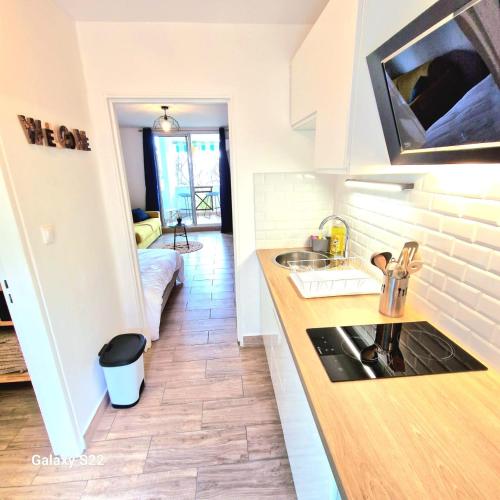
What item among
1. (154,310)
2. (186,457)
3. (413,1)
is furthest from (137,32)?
(186,457)

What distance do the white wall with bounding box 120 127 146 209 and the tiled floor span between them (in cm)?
510

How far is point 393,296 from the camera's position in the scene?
1.19 meters

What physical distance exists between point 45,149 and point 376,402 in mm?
1829

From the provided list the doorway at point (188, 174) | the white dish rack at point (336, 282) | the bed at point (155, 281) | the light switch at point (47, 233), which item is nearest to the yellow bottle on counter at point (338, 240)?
the white dish rack at point (336, 282)

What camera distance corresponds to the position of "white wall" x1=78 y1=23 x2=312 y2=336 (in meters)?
1.81

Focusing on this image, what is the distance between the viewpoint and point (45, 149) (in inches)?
56.7

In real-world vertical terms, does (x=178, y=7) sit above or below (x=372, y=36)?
above

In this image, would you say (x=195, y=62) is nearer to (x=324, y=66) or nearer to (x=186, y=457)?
(x=324, y=66)

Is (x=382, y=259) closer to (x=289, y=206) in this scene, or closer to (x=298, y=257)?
(x=298, y=257)

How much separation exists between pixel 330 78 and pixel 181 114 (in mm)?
4251

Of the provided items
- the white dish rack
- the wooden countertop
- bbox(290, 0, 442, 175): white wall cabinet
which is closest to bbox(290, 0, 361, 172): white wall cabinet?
bbox(290, 0, 442, 175): white wall cabinet

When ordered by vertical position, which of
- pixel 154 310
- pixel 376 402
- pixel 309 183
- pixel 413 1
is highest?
pixel 413 1

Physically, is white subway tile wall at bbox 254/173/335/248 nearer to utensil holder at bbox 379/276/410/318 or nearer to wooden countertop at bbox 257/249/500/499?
utensil holder at bbox 379/276/410/318

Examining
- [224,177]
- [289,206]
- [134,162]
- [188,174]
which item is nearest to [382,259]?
[289,206]
